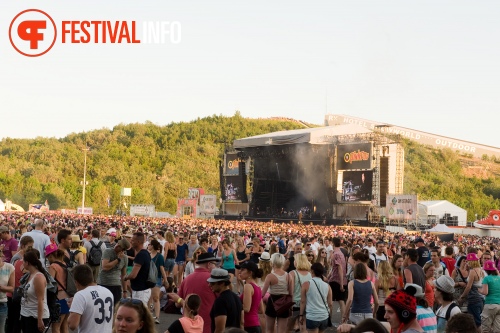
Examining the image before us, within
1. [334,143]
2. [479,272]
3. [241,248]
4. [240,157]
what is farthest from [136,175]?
[479,272]

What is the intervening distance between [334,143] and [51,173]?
186ft

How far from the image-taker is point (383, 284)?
32.2 feet

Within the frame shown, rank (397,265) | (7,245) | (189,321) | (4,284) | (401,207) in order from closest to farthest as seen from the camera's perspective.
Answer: (189,321)
(4,284)
(397,265)
(7,245)
(401,207)

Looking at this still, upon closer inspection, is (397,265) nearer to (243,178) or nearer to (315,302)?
(315,302)

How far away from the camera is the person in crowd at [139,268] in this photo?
10109 mm

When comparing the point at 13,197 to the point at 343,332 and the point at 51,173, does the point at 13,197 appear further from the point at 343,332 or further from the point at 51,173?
Answer: the point at 343,332

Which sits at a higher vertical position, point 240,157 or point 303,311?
point 240,157

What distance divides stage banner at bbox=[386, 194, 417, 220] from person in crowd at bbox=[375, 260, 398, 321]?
38295 millimetres

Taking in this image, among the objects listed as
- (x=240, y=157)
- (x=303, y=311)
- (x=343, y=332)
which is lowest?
(x=303, y=311)

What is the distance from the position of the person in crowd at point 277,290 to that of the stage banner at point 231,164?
51.8 m

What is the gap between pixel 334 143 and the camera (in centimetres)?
5388

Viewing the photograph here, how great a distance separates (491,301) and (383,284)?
1.41m

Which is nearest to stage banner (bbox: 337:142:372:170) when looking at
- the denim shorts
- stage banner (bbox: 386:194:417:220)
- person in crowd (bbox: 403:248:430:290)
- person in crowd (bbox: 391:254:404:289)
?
stage banner (bbox: 386:194:417:220)

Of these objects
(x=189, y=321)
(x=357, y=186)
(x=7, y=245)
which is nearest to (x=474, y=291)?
(x=189, y=321)
